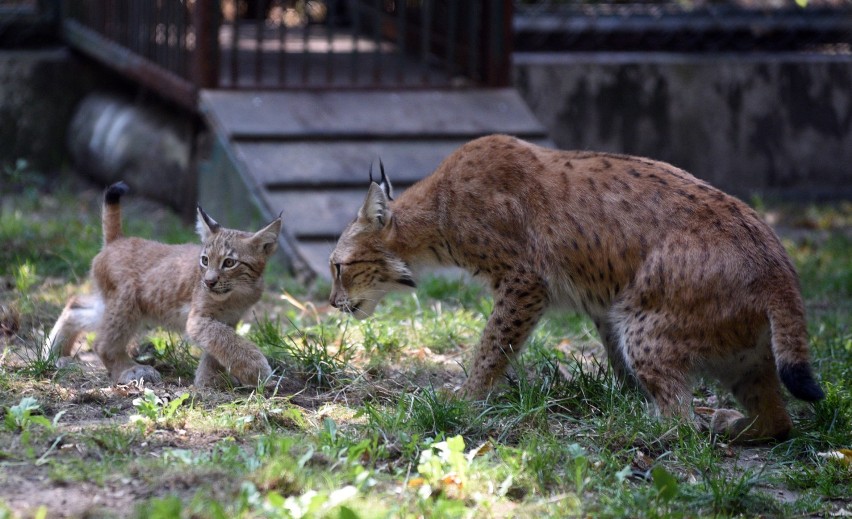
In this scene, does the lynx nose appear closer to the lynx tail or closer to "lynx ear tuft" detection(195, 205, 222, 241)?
"lynx ear tuft" detection(195, 205, 222, 241)

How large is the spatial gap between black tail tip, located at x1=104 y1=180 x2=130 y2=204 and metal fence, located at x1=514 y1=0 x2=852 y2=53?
6.70 m

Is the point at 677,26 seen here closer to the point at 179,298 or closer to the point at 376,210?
the point at 376,210

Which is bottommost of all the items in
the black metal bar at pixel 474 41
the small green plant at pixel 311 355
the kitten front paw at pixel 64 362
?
the kitten front paw at pixel 64 362

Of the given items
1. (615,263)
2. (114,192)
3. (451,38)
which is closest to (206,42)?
(451,38)

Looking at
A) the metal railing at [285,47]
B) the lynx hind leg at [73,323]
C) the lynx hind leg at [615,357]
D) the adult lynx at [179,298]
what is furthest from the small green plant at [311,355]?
the metal railing at [285,47]

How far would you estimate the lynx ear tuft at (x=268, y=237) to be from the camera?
5841mm

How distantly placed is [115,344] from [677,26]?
829 centimetres

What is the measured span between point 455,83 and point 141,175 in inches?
123

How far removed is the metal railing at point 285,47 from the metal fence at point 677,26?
137cm

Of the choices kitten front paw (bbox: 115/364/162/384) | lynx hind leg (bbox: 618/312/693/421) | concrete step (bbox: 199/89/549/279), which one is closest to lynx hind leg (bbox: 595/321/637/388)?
lynx hind leg (bbox: 618/312/693/421)

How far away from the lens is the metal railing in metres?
9.70

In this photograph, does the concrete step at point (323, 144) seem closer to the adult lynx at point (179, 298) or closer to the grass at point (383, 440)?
the grass at point (383, 440)

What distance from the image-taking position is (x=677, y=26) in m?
12.3

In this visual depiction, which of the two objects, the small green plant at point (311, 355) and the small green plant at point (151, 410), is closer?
the small green plant at point (151, 410)
